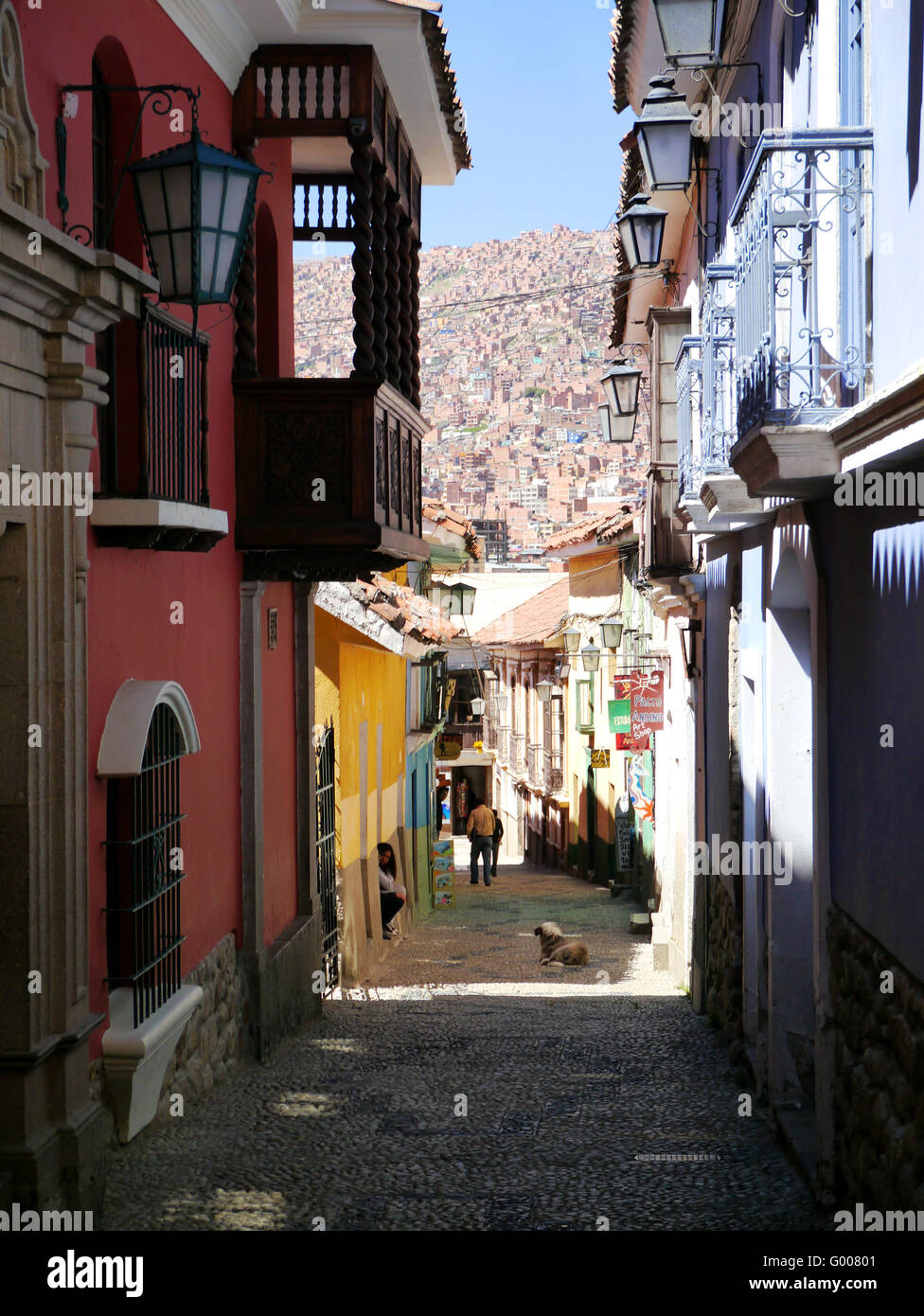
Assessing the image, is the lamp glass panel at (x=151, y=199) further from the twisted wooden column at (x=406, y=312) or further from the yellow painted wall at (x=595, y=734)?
the yellow painted wall at (x=595, y=734)

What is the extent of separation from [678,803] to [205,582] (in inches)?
322

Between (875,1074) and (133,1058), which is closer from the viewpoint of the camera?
(875,1074)

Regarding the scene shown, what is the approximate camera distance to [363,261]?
1033cm

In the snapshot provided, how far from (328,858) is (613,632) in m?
11.7

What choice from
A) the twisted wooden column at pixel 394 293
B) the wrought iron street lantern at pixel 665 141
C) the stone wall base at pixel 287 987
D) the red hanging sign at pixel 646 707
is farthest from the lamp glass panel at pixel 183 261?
the red hanging sign at pixel 646 707

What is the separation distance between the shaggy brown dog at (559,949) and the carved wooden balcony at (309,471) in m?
7.27

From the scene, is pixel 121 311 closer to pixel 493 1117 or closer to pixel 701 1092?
pixel 493 1117

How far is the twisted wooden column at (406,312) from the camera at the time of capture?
1241 centimetres

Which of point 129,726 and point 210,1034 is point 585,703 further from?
point 129,726

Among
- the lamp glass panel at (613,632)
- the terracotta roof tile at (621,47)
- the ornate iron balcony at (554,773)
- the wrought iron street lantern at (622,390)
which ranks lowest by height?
the ornate iron balcony at (554,773)

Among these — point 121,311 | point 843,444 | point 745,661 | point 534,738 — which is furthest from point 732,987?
point 534,738

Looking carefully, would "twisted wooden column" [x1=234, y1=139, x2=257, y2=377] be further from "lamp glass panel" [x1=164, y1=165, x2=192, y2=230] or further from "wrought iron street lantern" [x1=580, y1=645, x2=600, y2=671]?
"wrought iron street lantern" [x1=580, y1=645, x2=600, y2=671]

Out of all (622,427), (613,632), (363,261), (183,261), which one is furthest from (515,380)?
(183,261)

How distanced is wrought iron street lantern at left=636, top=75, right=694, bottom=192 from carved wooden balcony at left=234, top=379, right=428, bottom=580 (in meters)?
2.30
